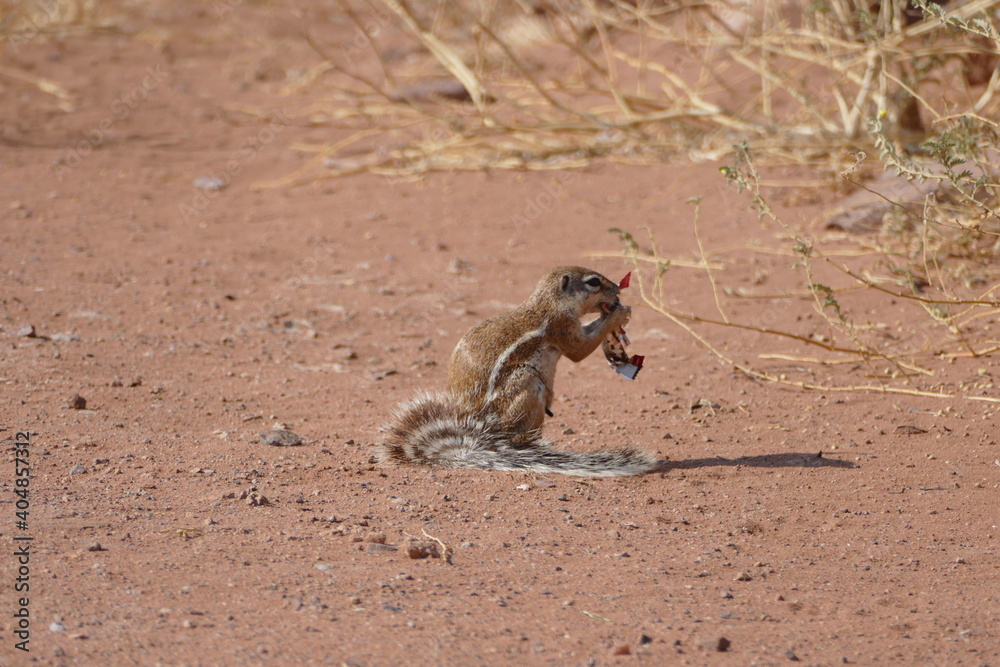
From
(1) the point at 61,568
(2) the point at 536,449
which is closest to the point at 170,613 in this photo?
(1) the point at 61,568

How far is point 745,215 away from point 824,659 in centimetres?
595

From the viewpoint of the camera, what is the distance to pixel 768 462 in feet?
14.2

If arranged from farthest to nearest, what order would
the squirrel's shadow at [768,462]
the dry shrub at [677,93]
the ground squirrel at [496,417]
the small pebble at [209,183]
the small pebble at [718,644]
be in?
the small pebble at [209,183] → the dry shrub at [677,93] → the squirrel's shadow at [768,462] → the ground squirrel at [496,417] → the small pebble at [718,644]

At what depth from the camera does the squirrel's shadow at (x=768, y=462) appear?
4272mm

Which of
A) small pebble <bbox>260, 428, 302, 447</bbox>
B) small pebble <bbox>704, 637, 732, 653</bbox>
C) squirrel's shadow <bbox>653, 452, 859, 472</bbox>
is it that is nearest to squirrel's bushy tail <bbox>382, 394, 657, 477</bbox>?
squirrel's shadow <bbox>653, 452, 859, 472</bbox>

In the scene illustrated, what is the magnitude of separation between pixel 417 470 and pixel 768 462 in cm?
146

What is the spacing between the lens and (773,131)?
9.07 meters

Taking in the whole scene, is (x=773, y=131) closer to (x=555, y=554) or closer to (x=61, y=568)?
(x=555, y=554)

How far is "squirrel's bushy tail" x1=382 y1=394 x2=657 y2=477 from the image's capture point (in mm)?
4109

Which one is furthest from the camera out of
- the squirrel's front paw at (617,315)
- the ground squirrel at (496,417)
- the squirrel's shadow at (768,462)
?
the squirrel's front paw at (617,315)

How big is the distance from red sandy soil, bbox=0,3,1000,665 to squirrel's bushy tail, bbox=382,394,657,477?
72mm

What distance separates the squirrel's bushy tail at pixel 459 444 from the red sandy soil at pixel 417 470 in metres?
0.07

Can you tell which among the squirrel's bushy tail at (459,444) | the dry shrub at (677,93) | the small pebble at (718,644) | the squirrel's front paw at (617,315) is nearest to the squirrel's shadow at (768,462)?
the squirrel's bushy tail at (459,444)

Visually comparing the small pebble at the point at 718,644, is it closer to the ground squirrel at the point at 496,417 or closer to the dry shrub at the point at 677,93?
the ground squirrel at the point at 496,417
